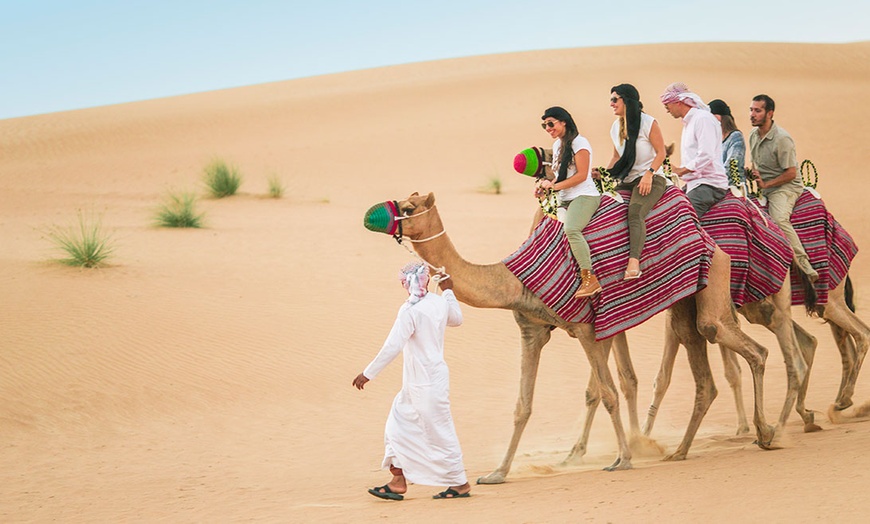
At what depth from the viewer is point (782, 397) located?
11320 mm

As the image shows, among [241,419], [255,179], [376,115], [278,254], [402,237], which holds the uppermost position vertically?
[376,115]

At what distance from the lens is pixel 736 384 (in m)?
9.80

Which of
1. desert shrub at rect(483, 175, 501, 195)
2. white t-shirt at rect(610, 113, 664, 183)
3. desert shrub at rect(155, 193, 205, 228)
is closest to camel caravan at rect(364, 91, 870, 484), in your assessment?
white t-shirt at rect(610, 113, 664, 183)

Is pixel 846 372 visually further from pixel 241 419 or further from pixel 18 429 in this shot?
pixel 18 429

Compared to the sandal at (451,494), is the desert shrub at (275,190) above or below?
above

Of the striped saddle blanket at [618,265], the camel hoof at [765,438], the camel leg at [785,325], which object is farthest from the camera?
the camel leg at [785,325]

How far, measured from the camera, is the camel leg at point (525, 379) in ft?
25.0

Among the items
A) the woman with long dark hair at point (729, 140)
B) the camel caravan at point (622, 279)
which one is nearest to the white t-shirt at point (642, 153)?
the camel caravan at point (622, 279)

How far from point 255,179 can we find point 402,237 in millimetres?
25864

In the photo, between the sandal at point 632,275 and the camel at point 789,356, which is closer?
the sandal at point 632,275

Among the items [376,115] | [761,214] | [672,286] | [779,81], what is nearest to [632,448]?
[672,286]

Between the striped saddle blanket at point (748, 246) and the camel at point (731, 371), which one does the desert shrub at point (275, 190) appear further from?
the striped saddle blanket at point (748, 246)

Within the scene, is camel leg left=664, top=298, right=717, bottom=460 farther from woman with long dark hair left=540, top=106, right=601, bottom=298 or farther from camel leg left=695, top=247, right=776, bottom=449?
woman with long dark hair left=540, top=106, right=601, bottom=298

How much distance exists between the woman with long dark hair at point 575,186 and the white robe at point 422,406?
1.23 meters
